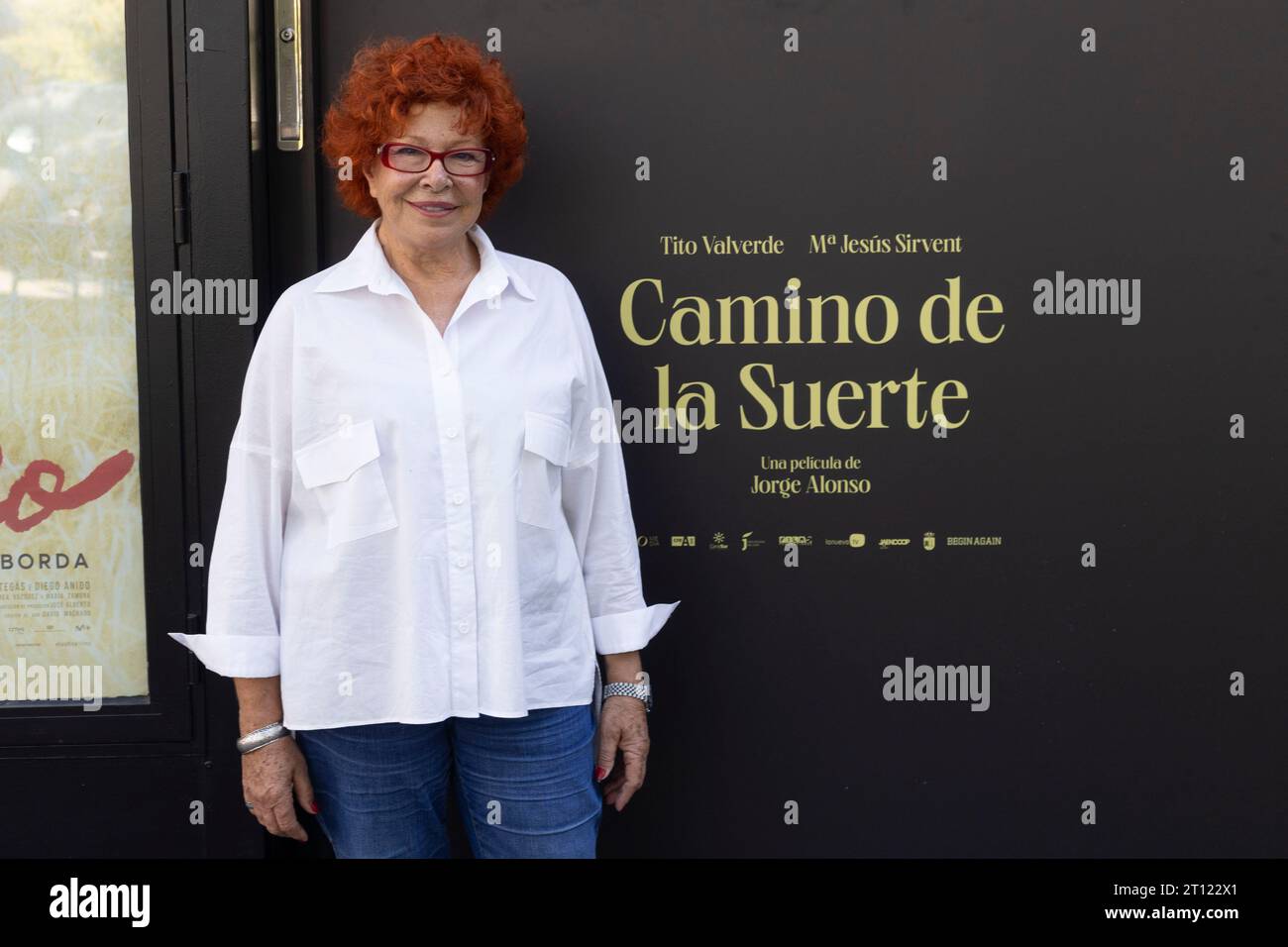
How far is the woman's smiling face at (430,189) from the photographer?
1883mm

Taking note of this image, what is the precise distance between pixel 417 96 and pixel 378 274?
29 centimetres

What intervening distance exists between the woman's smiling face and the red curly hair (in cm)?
2

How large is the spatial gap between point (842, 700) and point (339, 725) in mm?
1137

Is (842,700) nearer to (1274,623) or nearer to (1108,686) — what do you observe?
(1108,686)

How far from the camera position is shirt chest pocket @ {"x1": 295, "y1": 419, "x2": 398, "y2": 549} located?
183 centimetres

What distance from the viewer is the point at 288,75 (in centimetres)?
238

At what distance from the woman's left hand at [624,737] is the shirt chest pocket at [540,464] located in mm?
352

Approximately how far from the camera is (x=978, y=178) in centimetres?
245

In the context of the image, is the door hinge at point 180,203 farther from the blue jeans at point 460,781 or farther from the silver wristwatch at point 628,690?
the silver wristwatch at point 628,690

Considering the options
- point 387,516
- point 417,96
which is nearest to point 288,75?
point 417,96

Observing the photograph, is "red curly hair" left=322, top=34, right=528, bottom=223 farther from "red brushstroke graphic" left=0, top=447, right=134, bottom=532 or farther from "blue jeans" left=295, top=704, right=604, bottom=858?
"blue jeans" left=295, top=704, right=604, bottom=858

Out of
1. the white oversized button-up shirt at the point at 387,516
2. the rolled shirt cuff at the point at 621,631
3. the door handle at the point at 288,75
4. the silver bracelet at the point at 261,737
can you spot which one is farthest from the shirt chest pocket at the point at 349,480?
the door handle at the point at 288,75

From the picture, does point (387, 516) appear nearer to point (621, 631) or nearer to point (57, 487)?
point (621, 631)

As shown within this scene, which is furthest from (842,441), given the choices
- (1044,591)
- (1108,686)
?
(1108,686)
